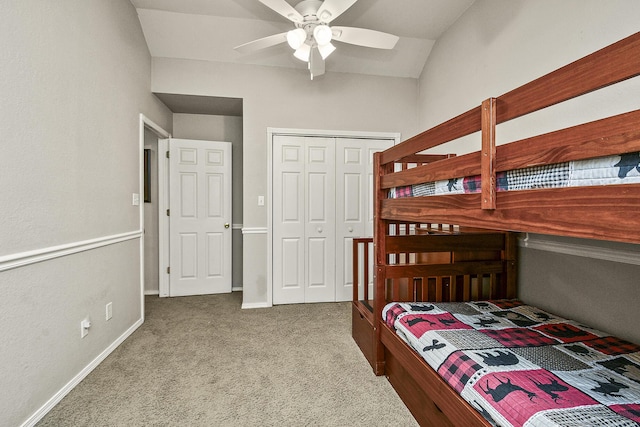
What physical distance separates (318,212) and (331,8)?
2006 mm

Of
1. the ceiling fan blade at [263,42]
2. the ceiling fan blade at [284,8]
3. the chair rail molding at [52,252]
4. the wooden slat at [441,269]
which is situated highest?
the ceiling fan blade at [284,8]

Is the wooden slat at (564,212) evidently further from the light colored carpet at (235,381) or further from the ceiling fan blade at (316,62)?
the ceiling fan blade at (316,62)

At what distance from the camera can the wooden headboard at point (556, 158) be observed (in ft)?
2.19

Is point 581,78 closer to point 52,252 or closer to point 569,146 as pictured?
point 569,146

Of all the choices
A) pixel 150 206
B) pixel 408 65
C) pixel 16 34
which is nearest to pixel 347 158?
pixel 408 65

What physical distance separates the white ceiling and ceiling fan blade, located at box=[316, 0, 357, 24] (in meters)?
0.72

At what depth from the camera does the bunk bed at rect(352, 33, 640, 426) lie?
72 centimetres

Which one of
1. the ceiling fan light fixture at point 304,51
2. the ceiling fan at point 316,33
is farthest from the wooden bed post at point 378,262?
the ceiling fan light fixture at point 304,51

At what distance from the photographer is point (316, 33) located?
205 centimetres

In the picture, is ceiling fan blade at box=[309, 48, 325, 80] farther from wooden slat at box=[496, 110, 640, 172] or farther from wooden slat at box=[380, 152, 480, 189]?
wooden slat at box=[496, 110, 640, 172]

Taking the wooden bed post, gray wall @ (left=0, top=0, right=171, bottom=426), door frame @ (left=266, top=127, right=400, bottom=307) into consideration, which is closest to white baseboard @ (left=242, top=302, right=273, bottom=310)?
door frame @ (left=266, top=127, right=400, bottom=307)

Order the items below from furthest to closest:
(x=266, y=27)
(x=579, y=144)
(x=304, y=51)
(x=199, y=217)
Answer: (x=199, y=217) → (x=266, y=27) → (x=304, y=51) → (x=579, y=144)

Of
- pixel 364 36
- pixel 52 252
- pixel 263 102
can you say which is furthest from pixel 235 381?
pixel 263 102

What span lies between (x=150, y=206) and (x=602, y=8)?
428 cm
